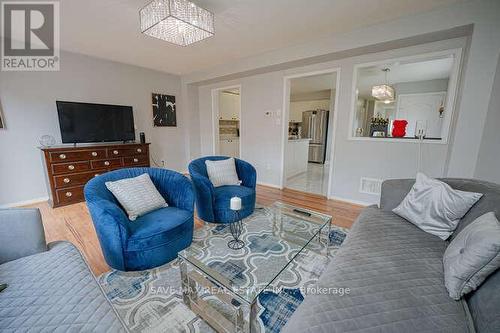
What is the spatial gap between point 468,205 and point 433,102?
5.12 meters

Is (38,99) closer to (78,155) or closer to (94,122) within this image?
(94,122)

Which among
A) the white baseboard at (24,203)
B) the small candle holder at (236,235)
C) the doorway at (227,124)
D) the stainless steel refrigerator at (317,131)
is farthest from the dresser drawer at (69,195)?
the stainless steel refrigerator at (317,131)

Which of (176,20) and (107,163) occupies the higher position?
(176,20)

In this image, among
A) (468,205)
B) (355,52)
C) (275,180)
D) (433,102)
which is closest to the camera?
(468,205)

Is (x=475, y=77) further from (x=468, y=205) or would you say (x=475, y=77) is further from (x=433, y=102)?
(x=433, y=102)

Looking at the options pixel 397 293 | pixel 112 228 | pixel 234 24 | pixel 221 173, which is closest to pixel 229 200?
pixel 221 173

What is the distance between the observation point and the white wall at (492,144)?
177 cm

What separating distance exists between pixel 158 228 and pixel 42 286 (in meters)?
0.69

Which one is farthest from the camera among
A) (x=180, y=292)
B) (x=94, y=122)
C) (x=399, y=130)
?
(x=94, y=122)

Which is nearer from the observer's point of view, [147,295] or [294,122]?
[147,295]

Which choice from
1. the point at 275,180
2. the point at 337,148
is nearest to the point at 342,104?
the point at 337,148

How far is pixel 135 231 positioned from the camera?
1545 mm

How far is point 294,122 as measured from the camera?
280 inches

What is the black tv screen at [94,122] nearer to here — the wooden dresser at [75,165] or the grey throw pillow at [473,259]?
the wooden dresser at [75,165]
